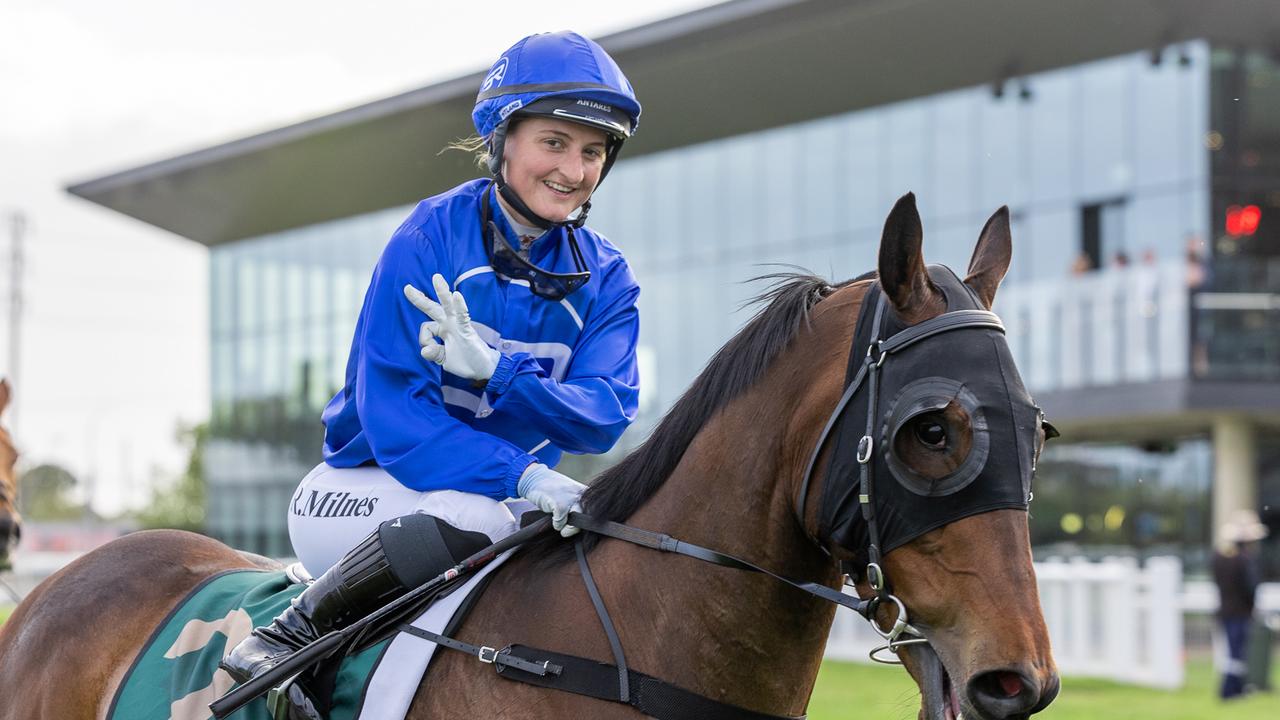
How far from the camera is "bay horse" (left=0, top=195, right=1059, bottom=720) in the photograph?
2.22m

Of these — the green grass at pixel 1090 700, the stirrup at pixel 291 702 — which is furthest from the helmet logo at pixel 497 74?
the green grass at pixel 1090 700

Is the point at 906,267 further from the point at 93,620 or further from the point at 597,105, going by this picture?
the point at 93,620

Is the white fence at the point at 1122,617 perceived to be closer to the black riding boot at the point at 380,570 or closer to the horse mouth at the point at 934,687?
the black riding boot at the point at 380,570

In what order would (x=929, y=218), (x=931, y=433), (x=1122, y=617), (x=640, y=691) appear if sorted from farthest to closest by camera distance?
(x=929, y=218) < (x=1122, y=617) < (x=640, y=691) < (x=931, y=433)

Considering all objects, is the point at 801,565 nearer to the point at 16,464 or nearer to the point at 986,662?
the point at 986,662

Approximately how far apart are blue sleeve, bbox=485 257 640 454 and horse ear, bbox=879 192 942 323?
80 cm

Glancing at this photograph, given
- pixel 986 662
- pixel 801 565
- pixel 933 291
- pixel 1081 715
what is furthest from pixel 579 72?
pixel 1081 715

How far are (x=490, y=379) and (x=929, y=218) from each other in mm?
22271

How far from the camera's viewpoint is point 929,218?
24.3 m

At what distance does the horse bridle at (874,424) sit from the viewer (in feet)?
7.57

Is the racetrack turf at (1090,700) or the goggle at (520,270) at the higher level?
the goggle at (520,270)

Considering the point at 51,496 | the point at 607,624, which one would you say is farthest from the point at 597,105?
the point at 51,496

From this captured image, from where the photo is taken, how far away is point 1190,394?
20.0 metres

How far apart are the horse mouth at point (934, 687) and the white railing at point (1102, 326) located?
1803cm
